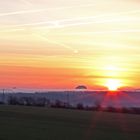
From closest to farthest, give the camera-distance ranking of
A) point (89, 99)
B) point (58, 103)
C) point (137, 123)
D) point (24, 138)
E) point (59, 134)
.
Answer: point (24, 138) → point (59, 134) → point (137, 123) → point (58, 103) → point (89, 99)

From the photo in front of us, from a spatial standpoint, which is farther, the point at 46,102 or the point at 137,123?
A: the point at 46,102

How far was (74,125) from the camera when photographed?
31.2 metres

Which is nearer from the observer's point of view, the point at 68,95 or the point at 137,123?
the point at 137,123

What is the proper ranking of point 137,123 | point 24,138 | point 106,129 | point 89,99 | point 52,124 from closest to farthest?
point 24,138
point 106,129
point 52,124
point 137,123
point 89,99

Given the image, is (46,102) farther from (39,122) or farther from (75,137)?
(75,137)

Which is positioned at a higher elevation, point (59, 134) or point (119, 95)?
point (119, 95)

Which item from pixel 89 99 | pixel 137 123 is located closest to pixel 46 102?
pixel 89 99

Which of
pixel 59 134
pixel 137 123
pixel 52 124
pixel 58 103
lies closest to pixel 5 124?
pixel 52 124

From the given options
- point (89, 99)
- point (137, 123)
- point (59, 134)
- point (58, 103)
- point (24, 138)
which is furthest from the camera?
point (89, 99)

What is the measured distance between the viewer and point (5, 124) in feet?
101

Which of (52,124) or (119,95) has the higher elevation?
(119,95)

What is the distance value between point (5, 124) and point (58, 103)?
30.4 metres

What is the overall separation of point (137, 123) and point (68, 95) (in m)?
40.1

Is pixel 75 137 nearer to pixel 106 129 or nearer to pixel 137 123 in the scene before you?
pixel 106 129
